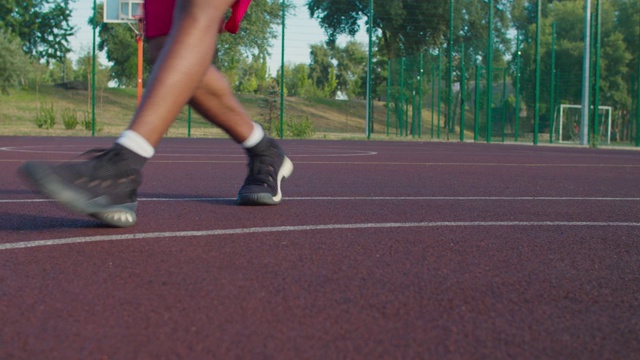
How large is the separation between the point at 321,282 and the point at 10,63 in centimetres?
3815

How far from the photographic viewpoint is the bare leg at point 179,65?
274 cm

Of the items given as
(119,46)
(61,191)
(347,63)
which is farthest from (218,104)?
(347,63)

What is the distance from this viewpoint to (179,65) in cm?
279

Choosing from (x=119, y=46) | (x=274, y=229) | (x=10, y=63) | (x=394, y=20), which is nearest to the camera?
(x=274, y=229)

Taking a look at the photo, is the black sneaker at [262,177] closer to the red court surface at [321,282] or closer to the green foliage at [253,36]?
the red court surface at [321,282]

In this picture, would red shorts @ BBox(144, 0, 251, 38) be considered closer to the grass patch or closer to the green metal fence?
the green metal fence

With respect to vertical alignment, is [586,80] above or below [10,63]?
below

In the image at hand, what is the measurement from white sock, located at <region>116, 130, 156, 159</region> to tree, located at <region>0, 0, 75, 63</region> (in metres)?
43.3

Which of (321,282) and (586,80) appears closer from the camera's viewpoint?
(321,282)

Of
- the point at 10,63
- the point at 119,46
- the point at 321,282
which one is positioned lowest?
the point at 321,282

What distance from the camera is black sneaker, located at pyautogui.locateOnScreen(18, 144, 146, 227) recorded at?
8.38 ft

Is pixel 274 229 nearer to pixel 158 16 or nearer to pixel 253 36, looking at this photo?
pixel 158 16

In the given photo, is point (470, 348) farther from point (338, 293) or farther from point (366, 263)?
point (366, 263)

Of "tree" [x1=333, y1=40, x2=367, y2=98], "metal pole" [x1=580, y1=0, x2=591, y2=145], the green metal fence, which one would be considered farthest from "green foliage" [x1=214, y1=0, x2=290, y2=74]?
"tree" [x1=333, y1=40, x2=367, y2=98]
